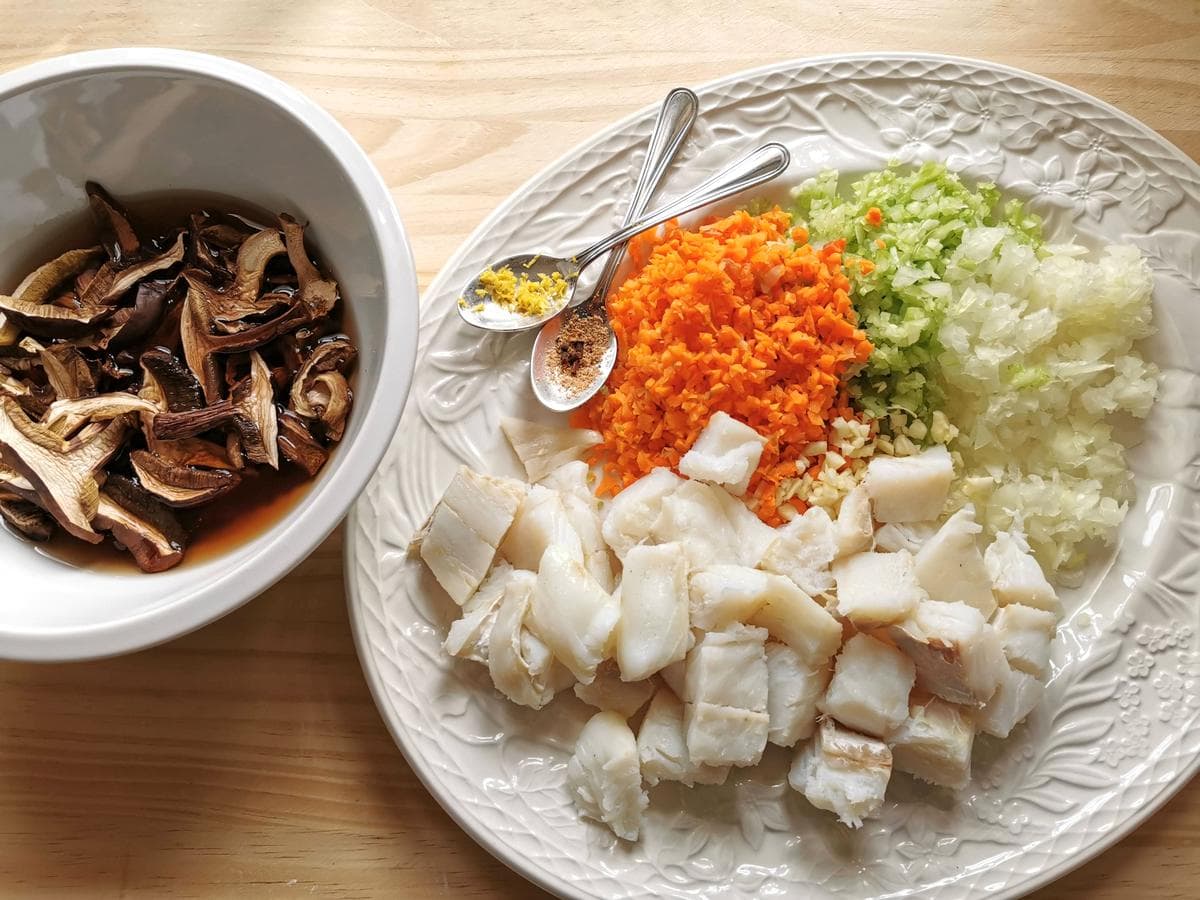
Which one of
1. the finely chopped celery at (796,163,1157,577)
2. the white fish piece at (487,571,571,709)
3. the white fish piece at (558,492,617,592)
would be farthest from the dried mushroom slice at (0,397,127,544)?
the finely chopped celery at (796,163,1157,577)

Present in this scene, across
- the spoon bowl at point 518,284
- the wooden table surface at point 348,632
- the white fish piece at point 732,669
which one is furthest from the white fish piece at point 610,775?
the spoon bowl at point 518,284

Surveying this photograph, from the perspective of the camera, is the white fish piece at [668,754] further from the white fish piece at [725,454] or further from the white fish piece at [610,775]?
the white fish piece at [725,454]

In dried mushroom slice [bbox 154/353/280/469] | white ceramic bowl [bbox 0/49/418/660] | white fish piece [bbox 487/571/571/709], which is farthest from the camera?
white fish piece [bbox 487/571/571/709]

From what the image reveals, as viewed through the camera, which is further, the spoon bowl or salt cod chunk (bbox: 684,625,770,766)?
the spoon bowl

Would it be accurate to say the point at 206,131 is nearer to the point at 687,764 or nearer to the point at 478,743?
the point at 478,743

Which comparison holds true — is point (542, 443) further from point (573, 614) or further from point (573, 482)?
point (573, 614)

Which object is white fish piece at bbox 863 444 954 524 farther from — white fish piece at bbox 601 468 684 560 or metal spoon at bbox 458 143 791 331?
metal spoon at bbox 458 143 791 331
